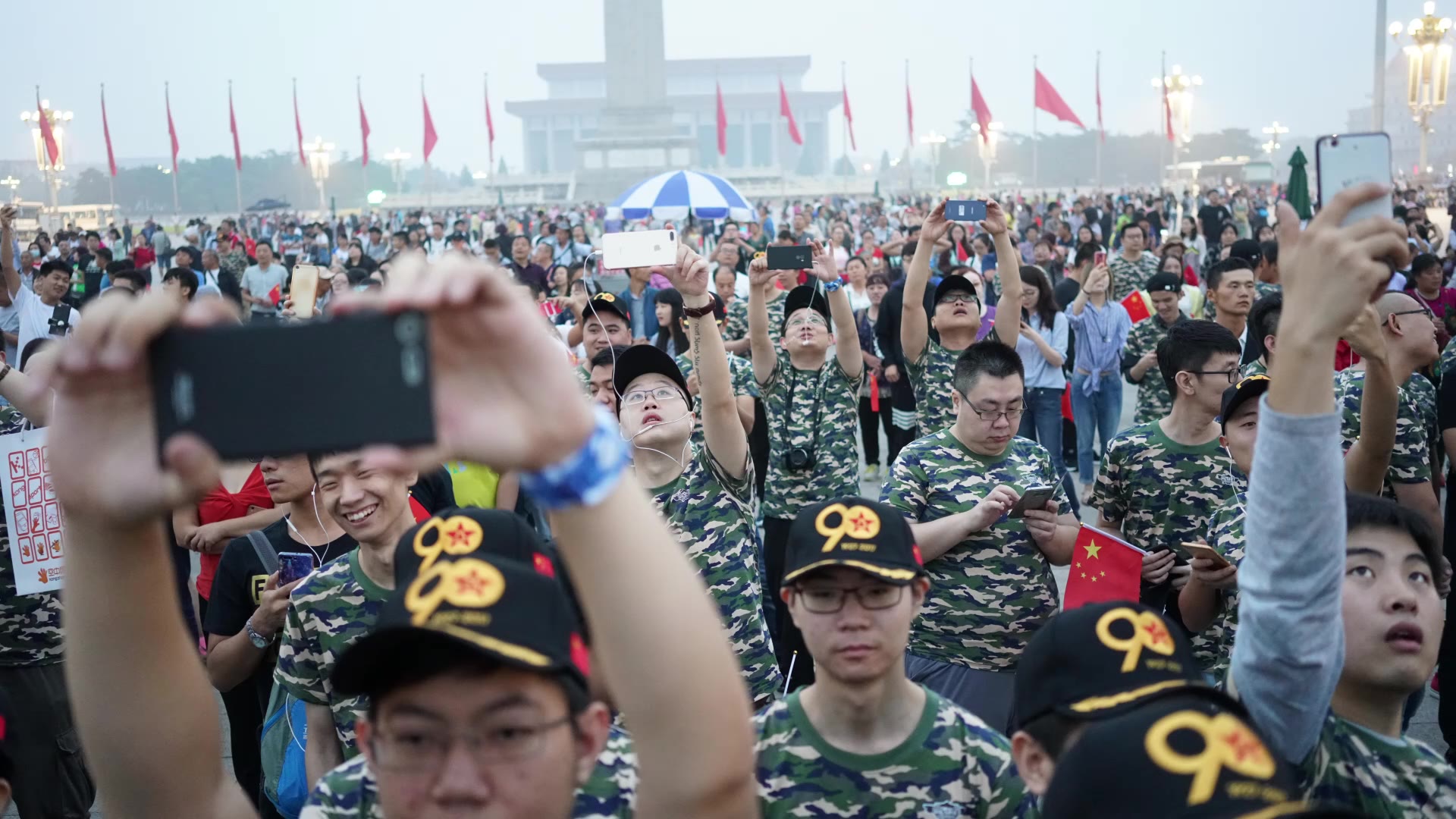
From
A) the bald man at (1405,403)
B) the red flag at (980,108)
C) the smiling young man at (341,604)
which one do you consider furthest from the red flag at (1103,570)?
the red flag at (980,108)

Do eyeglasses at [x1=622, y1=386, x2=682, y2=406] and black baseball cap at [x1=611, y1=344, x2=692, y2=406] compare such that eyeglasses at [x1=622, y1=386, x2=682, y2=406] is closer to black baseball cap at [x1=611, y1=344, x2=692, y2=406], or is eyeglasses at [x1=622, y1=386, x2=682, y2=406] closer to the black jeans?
black baseball cap at [x1=611, y1=344, x2=692, y2=406]

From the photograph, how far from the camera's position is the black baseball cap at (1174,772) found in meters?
1.52

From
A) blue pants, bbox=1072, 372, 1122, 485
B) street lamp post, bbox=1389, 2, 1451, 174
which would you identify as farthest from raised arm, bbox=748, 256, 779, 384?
street lamp post, bbox=1389, 2, 1451, 174

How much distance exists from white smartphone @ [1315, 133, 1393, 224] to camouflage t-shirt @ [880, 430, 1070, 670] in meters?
1.76

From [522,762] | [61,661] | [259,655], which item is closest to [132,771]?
→ [522,762]

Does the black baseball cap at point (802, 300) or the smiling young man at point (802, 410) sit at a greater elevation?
the black baseball cap at point (802, 300)

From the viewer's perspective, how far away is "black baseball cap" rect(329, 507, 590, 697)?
5.55 ft

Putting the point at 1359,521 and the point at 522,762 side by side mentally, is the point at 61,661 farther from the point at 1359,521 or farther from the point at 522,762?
the point at 1359,521

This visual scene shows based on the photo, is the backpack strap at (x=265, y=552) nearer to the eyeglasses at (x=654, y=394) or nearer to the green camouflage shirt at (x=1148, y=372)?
the eyeglasses at (x=654, y=394)

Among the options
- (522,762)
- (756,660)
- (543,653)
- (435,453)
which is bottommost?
(756,660)

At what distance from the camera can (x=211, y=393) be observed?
1187 mm

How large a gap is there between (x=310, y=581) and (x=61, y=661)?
1787mm

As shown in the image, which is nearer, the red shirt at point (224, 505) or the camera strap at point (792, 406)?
the red shirt at point (224, 505)

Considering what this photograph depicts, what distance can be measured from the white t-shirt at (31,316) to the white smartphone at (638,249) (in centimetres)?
589
